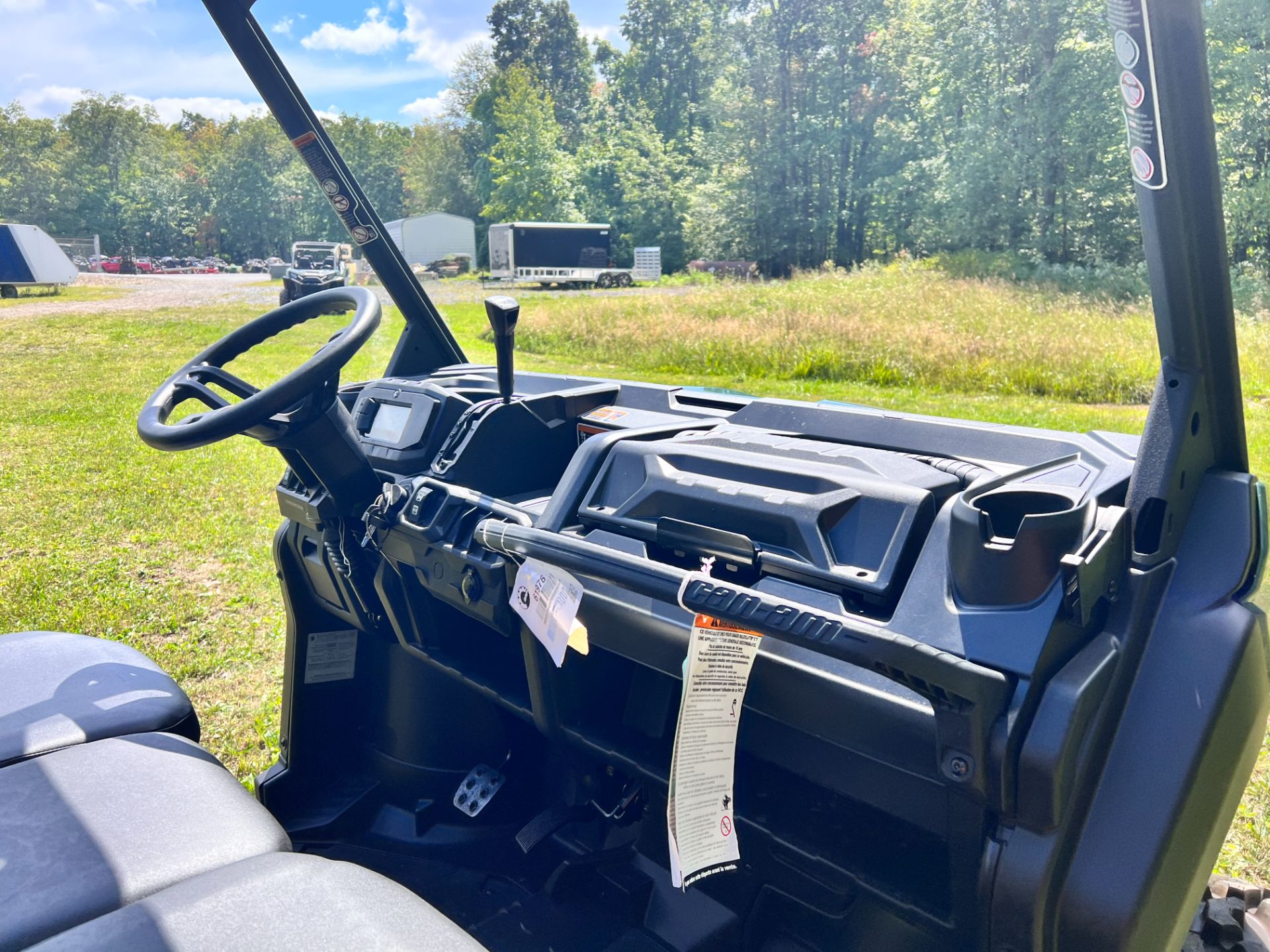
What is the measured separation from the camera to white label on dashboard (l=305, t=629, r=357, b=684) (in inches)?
76.7

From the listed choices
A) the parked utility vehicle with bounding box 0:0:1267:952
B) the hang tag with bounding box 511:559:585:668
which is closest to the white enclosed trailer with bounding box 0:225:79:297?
the parked utility vehicle with bounding box 0:0:1267:952

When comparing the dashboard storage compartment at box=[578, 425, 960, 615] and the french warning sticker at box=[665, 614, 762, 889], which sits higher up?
the dashboard storage compartment at box=[578, 425, 960, 615]

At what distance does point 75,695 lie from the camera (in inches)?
54.1

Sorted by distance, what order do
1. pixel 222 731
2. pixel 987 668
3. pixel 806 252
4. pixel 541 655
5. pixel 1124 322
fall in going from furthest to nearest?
pixel 806 252 < pixel 222 731 < pixel 1124 322 < pixel 541 655 < pixel 987 668

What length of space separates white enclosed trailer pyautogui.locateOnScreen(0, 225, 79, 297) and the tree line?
73mm

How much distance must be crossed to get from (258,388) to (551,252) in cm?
129

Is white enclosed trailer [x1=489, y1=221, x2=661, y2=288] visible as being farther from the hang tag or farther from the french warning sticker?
the french warning sticker

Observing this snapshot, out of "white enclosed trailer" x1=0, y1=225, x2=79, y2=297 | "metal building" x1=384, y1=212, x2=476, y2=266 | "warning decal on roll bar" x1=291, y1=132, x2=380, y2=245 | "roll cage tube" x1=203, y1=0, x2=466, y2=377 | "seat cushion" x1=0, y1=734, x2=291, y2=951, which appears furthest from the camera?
"white enclosed trailer" x1=0, y1=225, x2=79, y2=297

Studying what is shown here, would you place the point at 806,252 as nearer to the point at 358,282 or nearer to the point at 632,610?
the point at 358,282

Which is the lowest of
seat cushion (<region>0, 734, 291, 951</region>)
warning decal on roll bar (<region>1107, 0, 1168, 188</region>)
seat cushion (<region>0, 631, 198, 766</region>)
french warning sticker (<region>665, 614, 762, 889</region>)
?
seat cushion (<region>0, 734, 291, 951</region>)

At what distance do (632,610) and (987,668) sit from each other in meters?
0.45

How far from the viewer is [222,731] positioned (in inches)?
104

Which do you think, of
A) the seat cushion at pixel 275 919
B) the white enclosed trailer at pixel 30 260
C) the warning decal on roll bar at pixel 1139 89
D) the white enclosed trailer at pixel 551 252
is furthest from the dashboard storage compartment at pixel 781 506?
the white enclosed trailer at pixel 30 260

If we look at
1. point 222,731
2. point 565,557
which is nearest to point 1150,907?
point 565,557
